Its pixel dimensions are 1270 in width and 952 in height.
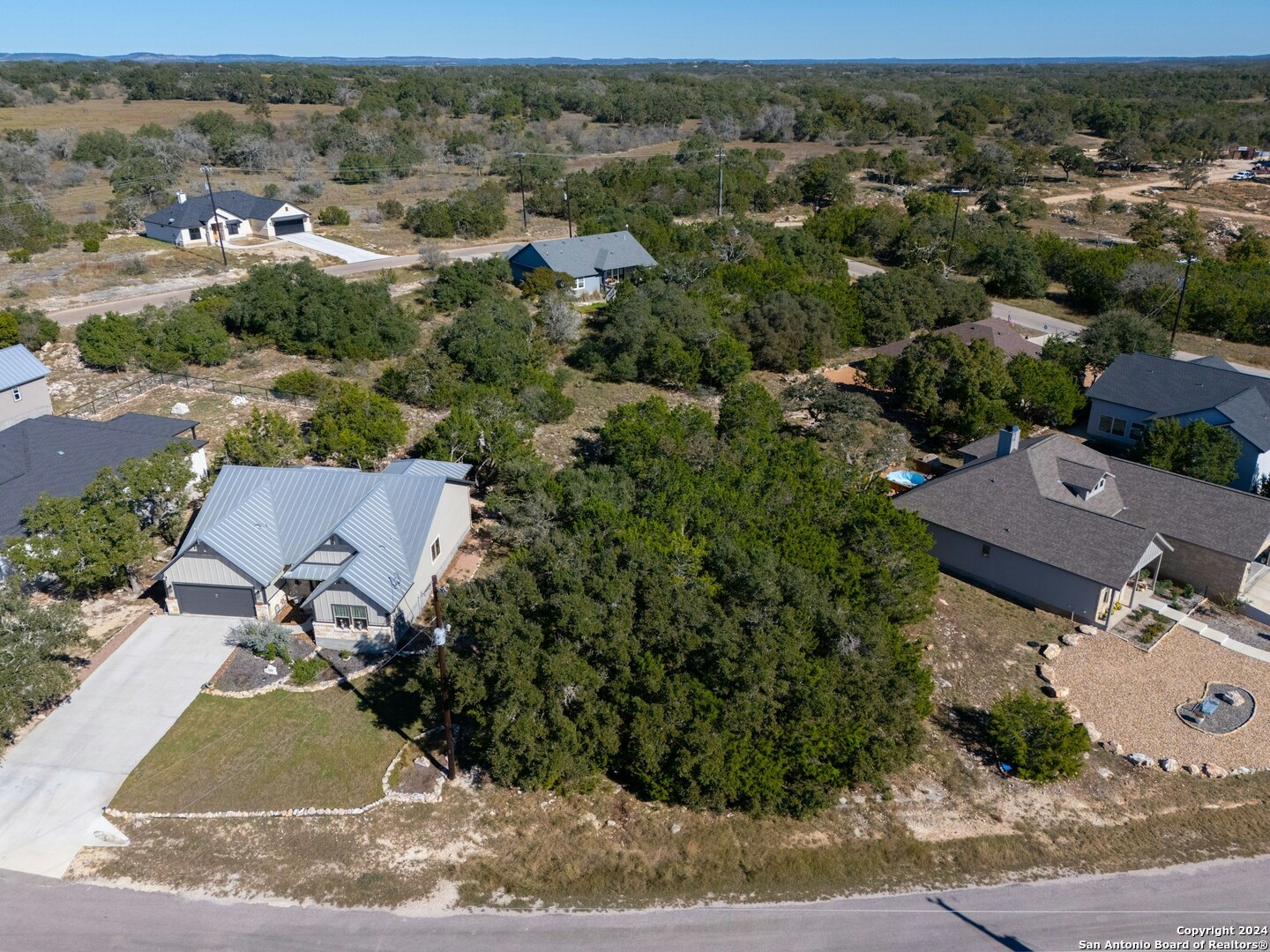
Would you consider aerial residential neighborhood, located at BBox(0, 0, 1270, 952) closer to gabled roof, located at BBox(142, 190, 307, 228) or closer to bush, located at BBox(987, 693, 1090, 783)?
bush, located at BBox(987, 693, 1090, 783)

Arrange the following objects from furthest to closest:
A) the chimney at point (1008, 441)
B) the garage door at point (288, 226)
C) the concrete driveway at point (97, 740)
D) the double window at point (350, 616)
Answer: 1. the garage door at point (288, 226)
2. the chimney at point (1008, 441)
3. the double window at point (350, 616)
4. the concrete driveway at point (97, 740)

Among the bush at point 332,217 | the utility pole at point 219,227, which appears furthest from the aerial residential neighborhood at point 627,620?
the bush at point 332,217

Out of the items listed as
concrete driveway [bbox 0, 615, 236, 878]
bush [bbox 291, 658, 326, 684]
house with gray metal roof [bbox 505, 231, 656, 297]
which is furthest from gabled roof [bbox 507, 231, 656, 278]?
bush [bbox 291, 658, 326, 684]

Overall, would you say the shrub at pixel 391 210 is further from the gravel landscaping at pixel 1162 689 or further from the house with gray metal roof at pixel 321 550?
the gravel landscaping at pixel 1162 689

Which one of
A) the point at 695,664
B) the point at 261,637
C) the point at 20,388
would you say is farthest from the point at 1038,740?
the point at 20,388

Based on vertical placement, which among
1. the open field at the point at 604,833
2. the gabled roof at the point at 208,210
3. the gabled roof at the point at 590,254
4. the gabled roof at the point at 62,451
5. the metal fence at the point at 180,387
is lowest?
the open field at the point at 604,833
